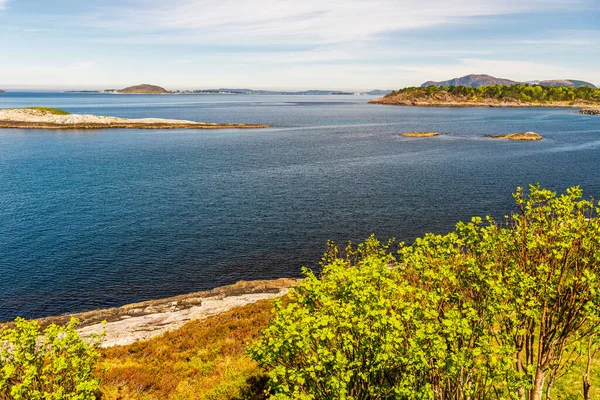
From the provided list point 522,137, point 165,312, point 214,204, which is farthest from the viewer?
point 522,137

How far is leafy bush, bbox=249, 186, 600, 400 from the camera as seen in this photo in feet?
41.4

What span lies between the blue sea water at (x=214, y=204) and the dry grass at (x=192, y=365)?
16.3 meters

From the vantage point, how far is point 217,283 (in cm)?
4981

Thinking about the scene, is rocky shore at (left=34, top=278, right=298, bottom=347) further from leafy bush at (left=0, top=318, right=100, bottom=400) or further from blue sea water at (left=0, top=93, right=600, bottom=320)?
leafy bush at (left=0, top=318, right=100, bottom=400)

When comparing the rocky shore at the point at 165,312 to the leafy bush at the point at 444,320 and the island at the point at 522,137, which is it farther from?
the island at the point at 522,137

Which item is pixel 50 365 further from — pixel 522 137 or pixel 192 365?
pixel 522 137

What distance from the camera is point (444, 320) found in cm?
1261

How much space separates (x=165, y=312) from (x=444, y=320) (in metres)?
34.2

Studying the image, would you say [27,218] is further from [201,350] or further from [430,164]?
[430,164]

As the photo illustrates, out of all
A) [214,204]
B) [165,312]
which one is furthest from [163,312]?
[214,204]

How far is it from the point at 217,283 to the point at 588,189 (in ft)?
257

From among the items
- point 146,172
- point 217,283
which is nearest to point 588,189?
point 217,283

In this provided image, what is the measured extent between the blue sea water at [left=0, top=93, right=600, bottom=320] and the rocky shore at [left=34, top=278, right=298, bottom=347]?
3.56 meters

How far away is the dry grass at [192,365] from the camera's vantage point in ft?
78.2
